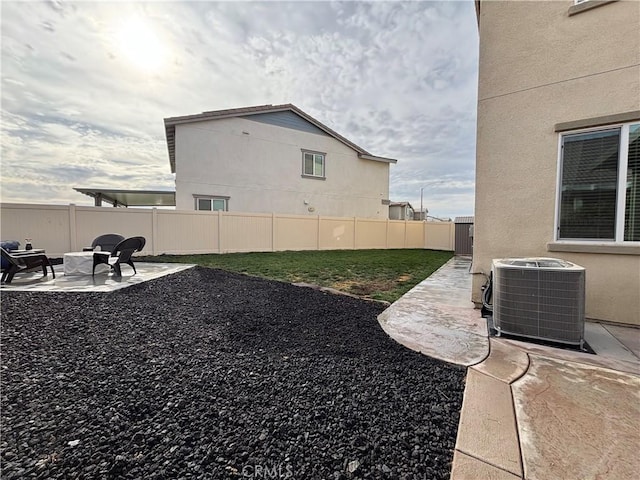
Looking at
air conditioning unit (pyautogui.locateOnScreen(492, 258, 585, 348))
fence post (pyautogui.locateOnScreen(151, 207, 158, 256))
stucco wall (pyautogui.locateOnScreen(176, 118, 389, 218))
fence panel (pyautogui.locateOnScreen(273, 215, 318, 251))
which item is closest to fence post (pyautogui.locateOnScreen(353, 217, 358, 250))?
stucco wall (pyautogui.locateOnScreen(176, 118, 389, 218))

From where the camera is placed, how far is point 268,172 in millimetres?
16594

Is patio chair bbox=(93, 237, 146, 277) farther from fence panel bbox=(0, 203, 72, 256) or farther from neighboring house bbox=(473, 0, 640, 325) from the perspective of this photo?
neighboring house bbox=(473, 0, 640, 325)

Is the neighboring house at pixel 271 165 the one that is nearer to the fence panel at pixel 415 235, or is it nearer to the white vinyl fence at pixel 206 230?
the white vinyl fence at pixel 206 230

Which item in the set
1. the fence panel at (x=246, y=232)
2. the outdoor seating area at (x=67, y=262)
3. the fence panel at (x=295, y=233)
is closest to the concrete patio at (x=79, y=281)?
the outdoor seating area at (x=67, y=262)

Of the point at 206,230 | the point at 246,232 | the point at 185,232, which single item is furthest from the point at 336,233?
the point at 185,232

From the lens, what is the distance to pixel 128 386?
2455 mm

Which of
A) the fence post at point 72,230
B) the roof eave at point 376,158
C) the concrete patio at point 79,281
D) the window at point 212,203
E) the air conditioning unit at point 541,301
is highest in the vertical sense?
the roof eave at point 376,158

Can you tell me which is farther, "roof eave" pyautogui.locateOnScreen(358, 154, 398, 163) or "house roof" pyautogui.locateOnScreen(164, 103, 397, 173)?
"roof eave" pyautogui.locateOnScreen(358, 154, 398, 163)

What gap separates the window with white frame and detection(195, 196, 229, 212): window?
14.2m

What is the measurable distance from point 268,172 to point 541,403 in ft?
52.6

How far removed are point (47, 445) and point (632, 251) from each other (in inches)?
260

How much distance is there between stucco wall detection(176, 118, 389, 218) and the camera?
48.1ft

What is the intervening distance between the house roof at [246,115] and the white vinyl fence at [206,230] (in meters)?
5.27

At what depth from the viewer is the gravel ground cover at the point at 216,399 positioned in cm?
167
